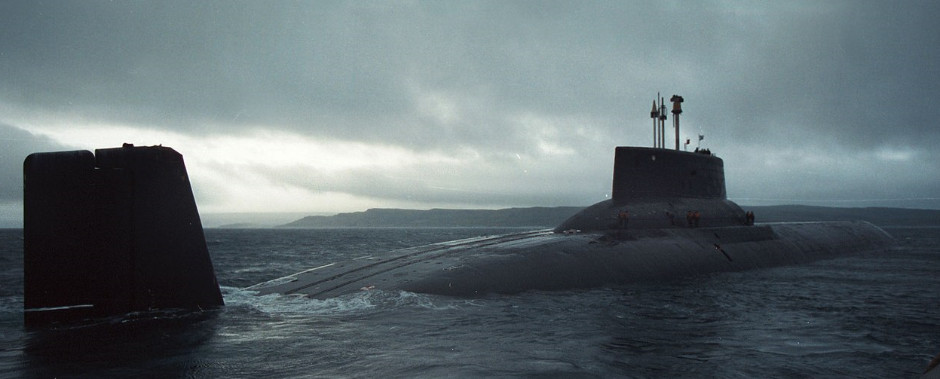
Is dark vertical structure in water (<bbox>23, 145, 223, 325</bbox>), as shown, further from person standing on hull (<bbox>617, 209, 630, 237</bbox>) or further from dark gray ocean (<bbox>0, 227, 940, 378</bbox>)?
person standing on hull (<bbox>617, 209, 630, 237</bbox>)

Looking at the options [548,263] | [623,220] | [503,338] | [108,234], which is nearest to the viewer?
[503,338]

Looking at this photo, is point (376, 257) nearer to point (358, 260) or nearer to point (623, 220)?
point (358, 260)

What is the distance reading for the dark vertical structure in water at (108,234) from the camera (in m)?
8.09

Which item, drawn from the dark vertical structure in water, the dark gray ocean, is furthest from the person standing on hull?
the dark vertical structure in water

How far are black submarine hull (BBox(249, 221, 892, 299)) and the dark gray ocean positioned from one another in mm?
692

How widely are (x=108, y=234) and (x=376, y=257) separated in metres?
8.31

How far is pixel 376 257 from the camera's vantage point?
16.2m

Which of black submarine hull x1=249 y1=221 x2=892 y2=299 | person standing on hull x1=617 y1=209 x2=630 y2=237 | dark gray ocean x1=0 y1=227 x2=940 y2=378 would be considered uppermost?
person standing on hull x1=617 y1=209 x2=630 y2=237

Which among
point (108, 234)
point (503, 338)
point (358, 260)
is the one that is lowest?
point (503, 338)

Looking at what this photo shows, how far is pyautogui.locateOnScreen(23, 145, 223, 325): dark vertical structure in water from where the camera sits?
26.5 feet

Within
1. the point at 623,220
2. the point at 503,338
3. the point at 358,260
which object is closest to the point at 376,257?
the point at 358,260

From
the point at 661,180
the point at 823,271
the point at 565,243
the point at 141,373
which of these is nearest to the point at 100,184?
the point at 141,373

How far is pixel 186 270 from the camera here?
9211 millimetres

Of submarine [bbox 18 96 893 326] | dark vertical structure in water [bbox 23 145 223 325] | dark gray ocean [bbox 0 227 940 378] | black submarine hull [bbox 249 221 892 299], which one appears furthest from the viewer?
black submarine hull [bbox 249 221 892 299]
